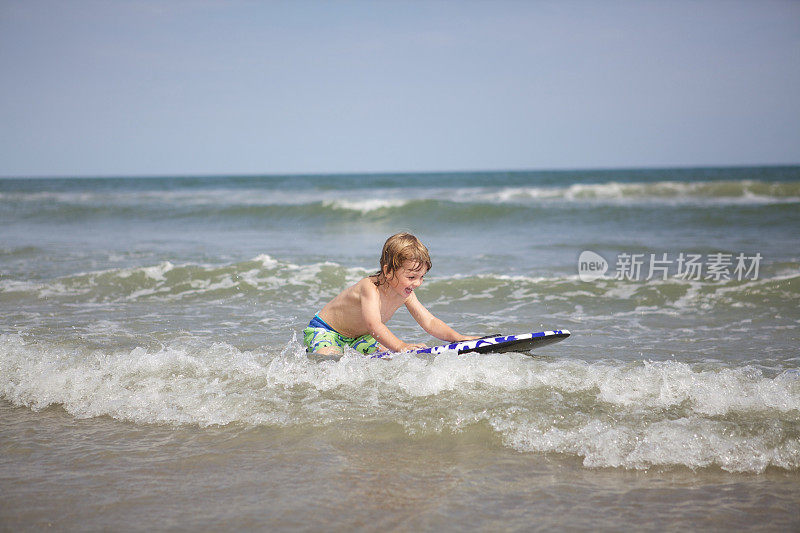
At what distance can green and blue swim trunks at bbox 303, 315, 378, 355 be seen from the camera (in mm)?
4773

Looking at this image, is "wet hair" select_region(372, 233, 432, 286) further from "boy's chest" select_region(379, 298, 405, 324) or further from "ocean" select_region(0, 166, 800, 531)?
"ocean" select_region(0, 166, 800, 531)

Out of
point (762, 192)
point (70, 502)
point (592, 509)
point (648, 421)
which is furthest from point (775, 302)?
point (762, 192)

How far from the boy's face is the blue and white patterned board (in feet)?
1.44

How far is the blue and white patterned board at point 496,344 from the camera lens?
4.29 metres

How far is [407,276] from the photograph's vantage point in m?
4.38

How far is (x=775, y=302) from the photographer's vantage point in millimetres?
6844

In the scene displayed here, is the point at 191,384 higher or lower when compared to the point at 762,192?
lower

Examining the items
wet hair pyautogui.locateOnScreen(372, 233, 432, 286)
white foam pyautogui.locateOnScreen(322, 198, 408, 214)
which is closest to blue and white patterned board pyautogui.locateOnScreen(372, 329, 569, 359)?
wet hair pyautogui.locateOnScreen(372, 233, 432, 286)

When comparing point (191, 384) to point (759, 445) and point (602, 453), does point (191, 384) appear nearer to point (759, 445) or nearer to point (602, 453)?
point (602, 453)

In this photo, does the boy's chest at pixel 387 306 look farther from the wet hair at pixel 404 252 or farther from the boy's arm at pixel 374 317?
the wet hair at pixel 404 252

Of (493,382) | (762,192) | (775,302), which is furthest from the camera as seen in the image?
(762,192)

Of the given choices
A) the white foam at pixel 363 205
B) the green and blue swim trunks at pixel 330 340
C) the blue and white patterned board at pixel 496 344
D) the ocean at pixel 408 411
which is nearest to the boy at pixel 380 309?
the green and blue swim trunks at pixel 330 340

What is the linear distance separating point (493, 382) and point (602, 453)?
0.97 meters

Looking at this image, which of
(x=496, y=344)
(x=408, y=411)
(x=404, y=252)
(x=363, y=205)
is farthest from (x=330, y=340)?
(x=363, y=205)
